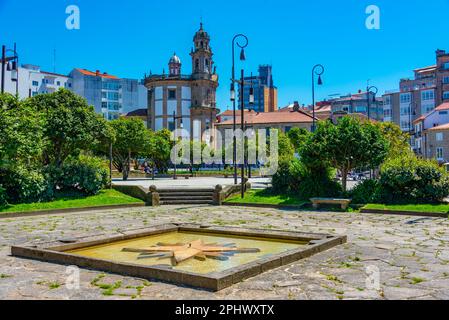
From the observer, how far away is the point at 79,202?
19594mm

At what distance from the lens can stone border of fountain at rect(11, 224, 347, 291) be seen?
6410 mm

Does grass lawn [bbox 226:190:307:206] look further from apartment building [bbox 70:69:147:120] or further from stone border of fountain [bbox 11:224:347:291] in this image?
apartment building [bbox 70:69:147:120]

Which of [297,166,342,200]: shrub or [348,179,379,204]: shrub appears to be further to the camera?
[297,166,342,200]: shrub

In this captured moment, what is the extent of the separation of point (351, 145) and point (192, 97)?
6241cm

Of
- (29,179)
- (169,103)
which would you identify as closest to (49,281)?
(29,179)

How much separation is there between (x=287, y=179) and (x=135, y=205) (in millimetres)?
7027

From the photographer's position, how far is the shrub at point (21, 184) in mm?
18219

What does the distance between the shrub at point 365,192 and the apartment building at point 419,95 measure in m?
54.4

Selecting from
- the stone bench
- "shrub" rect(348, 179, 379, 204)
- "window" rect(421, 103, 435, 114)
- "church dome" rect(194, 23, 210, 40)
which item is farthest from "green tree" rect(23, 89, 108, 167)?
"window" rect(421, 103, 435, 114)

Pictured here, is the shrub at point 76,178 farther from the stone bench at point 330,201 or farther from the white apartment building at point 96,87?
the white apartment building at point 96,87

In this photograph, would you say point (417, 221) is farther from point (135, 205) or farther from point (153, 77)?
point (153, 77)

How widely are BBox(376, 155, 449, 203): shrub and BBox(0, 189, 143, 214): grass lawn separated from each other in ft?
35.6

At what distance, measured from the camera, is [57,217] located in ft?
53.9
